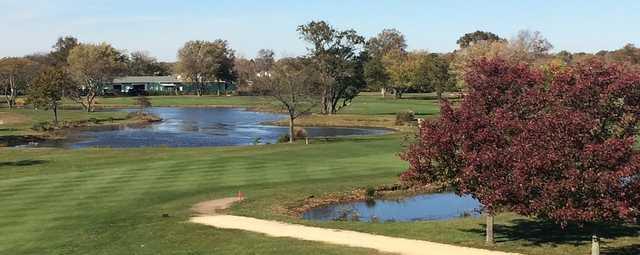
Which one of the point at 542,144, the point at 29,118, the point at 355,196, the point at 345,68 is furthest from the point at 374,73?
→ the point at 542,144

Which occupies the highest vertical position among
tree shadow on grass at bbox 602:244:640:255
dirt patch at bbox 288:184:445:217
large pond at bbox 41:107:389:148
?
tree shadow on grass at bbox 602:244:640:255

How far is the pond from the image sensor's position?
103 feet

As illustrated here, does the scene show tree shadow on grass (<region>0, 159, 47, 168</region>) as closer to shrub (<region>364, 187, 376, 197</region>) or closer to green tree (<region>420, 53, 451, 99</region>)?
shrub (<region>364, 187, 376, 197</region>)

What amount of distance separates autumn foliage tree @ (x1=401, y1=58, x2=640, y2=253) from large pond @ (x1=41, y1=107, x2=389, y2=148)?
174 ft

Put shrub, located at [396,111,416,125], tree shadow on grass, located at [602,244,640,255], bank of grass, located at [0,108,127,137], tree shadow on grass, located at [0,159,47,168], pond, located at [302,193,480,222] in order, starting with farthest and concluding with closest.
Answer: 1. shrub, located at [396,111,416,125]
2. bank of grass, located at [0,108,127,137]
3. tree shadow on grass, located at [0,159,47,168]
4. pond, located at [302,193,480,222]
5. tree shadow on grass, located at [602,244,640,255]

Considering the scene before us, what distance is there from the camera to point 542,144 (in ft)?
57.2

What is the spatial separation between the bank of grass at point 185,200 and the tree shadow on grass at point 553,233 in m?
0.04

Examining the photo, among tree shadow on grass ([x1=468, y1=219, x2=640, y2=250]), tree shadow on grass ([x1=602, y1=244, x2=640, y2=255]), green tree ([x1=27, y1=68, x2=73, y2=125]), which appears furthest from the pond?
green tree ([x1=27, y1=68, x2=73, y2=125])

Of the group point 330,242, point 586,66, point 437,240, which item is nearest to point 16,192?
point 330,242

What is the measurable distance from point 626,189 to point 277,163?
31259mm

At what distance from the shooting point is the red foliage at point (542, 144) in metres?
16.9

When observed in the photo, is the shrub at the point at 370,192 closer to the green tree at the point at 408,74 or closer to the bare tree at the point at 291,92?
the bare tree at the point at 291,92

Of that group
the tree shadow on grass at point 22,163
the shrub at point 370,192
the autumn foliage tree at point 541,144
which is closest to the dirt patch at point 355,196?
the shrub at point 370,192

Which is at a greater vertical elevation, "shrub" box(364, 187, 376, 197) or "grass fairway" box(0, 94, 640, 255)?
"grass fairway" box(0, 94, 640, 255)
